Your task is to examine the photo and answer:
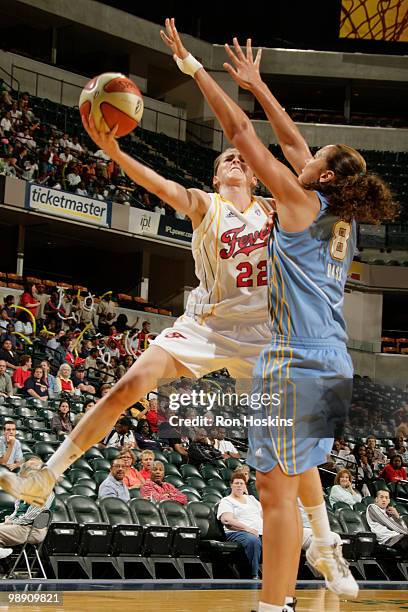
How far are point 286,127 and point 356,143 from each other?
90.5 ft

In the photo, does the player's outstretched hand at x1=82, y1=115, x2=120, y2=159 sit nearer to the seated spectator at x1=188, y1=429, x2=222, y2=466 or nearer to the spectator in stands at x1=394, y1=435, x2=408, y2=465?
the seated spectator at x1=188, y1=429, x2=222, y2=466

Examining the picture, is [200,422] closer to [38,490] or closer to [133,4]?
[38,490]

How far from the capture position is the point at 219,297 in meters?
5.20

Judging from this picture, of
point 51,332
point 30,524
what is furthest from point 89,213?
point 30,524

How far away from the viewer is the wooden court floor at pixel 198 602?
235 inches

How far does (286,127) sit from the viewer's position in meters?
4.35

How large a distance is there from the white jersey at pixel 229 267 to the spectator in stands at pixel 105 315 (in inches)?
572

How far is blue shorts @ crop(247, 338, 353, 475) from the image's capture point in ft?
12.6

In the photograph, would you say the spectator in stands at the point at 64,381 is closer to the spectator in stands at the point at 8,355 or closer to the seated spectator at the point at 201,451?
the spectator in stands at the point at 8,355

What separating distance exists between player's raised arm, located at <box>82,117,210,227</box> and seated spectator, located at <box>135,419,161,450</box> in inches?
306

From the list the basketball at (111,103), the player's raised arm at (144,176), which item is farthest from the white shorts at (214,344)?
the basketball at (111,103)

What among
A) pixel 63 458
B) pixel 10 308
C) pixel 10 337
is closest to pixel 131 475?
pixel 10 337

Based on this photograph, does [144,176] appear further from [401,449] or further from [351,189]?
[401,449]

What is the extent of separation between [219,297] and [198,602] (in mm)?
2821
